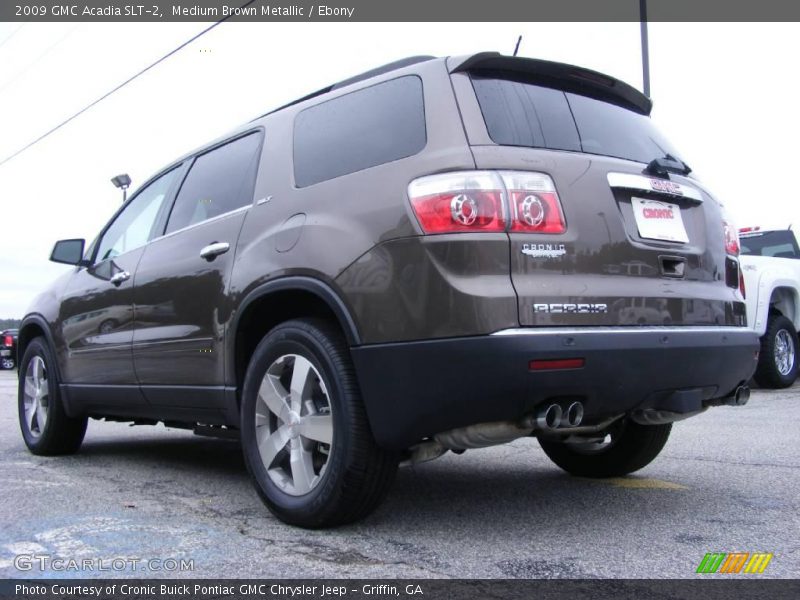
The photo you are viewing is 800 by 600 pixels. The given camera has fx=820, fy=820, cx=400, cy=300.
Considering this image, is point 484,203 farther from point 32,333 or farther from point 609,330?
point 32,333

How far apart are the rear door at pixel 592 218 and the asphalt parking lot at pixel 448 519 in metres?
0.82

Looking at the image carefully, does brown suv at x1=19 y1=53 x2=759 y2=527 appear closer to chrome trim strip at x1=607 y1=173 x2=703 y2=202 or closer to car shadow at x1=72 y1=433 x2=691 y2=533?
chrome trim strip at x1=607 y1=173 x2=703 y2=202

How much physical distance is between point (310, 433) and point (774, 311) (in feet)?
27.2

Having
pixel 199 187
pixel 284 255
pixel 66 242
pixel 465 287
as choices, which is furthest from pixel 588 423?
pixel 66 242

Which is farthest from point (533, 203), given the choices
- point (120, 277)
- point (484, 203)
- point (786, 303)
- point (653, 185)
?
point (786, 303)

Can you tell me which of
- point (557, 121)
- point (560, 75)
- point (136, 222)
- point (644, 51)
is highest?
point (644, 51)

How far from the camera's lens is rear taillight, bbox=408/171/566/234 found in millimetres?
2818

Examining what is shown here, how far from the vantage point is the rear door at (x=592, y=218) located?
2855 millimetres

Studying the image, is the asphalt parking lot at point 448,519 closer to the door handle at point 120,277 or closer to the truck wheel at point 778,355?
the door handle at point 120,277

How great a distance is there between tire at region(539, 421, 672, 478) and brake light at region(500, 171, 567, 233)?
1409 mm

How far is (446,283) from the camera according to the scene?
9.11ft

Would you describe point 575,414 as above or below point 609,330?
below

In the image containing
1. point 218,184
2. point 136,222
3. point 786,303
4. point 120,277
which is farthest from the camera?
point 786,303

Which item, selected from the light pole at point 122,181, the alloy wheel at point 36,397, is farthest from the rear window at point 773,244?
the light pole at point 122,181
